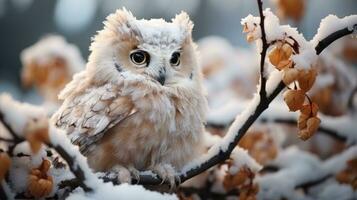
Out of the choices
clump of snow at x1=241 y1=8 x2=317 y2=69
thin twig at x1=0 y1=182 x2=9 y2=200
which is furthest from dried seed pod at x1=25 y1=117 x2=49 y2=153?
clump of snow at x1=241 y1=8 x2=317 y2=69

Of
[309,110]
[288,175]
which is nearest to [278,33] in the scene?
[309,110]

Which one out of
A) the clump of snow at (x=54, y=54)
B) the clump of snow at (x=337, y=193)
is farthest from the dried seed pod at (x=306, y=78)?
the clump of snow at (x=54, y=54)

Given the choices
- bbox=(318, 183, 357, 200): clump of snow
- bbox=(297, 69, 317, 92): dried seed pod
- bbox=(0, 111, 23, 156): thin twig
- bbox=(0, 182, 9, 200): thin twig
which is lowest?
bbox=(0, 182, 9, 200): thin twig

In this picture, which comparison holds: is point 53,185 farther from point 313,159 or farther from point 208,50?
point 208,50

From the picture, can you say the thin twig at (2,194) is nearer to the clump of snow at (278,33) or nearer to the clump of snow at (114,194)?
the clump of snow at (114,194)

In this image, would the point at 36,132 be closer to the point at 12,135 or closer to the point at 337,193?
the point at 12,135

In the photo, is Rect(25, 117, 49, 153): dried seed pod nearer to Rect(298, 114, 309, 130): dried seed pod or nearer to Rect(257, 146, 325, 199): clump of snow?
Rect(298, 114, 309, 130): dried seed pod
